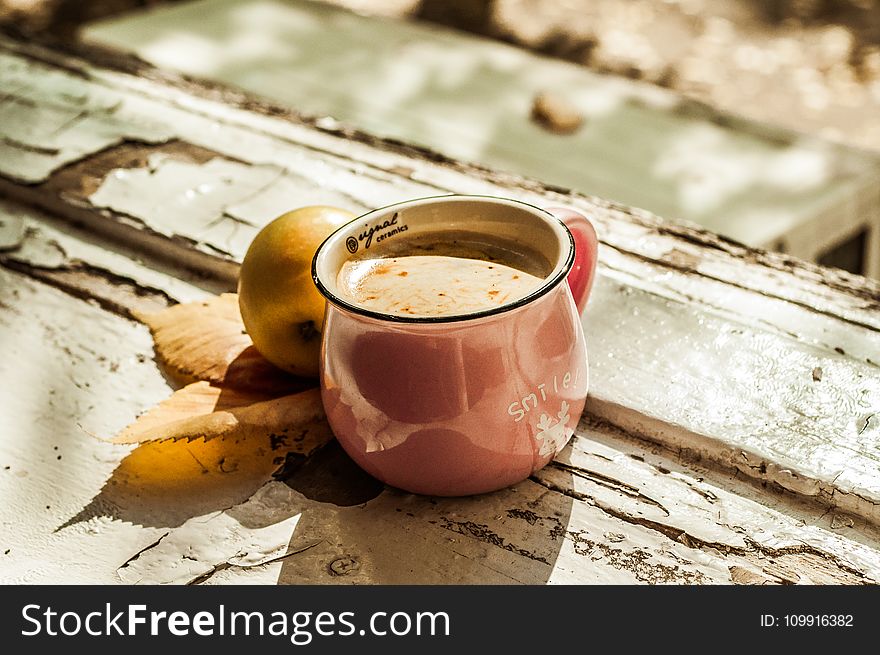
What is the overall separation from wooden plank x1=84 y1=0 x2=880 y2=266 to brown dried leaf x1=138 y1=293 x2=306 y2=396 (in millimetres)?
794

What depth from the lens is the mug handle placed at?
81 cm

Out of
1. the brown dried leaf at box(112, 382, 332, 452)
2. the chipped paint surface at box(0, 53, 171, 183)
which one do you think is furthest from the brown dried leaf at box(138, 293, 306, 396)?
the chipped paint surface at box(0, 53, 171, 183)

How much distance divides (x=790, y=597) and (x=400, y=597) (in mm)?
275

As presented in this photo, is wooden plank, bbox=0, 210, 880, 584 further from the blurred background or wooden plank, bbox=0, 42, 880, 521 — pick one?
the blurred background

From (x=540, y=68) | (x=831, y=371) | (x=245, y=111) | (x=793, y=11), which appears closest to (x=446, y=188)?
(x=245, y=111)

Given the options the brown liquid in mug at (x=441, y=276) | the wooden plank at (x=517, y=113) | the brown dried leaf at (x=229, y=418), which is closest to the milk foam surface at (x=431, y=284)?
the brown liquid in mug at (x=441, y=276)

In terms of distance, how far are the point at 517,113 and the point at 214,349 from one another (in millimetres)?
1521

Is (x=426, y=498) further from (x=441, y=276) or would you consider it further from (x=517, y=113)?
(x=517, y=113)

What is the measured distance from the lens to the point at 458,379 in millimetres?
681

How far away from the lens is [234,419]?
0.80 meters

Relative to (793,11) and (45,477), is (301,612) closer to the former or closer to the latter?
(45,477)

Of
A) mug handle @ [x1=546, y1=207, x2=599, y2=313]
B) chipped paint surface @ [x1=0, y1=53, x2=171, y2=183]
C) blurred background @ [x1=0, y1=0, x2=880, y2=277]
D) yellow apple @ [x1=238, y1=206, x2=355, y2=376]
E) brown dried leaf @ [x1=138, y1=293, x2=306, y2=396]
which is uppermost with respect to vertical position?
mug handle @ [x1=546, y1=207, x2=599, y2=313]

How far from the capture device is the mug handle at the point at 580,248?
0.81m

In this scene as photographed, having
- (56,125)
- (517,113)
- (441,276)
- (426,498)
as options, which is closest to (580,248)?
(441,276)
